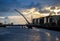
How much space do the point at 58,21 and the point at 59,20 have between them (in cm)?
152

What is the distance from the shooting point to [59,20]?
164m

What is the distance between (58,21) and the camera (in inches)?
6511

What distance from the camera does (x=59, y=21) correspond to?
16425 centimetres

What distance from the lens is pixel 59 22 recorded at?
16362cm

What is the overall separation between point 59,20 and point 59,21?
2.25 feet

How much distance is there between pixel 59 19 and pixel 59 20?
0.69m

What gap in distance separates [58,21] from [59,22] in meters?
1.93

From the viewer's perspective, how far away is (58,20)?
166m

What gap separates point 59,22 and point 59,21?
92 cm

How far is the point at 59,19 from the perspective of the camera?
164 meters

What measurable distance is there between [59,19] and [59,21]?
137 centimetres
